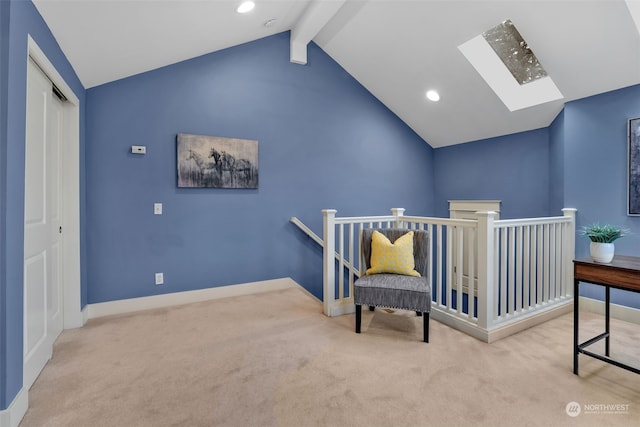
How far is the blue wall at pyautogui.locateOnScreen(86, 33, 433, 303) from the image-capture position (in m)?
3.09

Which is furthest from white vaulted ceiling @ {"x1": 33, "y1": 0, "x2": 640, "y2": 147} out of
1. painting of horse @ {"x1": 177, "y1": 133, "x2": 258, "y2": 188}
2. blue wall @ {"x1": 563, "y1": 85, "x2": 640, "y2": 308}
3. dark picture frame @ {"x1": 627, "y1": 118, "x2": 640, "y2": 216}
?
painting of horse @ {"x1": 177, "y1": 133, "x2": 258, "y2": 188}

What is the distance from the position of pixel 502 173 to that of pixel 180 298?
4.37 metres

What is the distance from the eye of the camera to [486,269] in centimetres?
246

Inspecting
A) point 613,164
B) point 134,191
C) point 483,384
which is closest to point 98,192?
point 134,191

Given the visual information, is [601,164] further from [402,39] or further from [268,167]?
[268,167]

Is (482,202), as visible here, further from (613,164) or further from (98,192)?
(98,192)

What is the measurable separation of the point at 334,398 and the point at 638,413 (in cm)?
158

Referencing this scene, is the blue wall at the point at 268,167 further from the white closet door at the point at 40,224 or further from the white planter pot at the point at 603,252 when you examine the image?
the white planter pot at the point at 603,252

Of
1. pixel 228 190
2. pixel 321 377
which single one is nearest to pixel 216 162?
pixel 228 190

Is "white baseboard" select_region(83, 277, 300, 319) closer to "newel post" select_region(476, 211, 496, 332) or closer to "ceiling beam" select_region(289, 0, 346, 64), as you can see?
"newel post" select_region(476, 211, 496, 332)

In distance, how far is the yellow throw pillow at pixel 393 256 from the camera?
2742 millimetres

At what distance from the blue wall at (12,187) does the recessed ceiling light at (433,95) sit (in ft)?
12.7

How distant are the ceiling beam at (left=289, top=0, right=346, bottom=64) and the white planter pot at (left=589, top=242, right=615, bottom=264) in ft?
10.0

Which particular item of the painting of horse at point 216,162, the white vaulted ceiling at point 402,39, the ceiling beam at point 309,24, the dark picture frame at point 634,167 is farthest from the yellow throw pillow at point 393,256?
the ceiling beam at point 309,24
